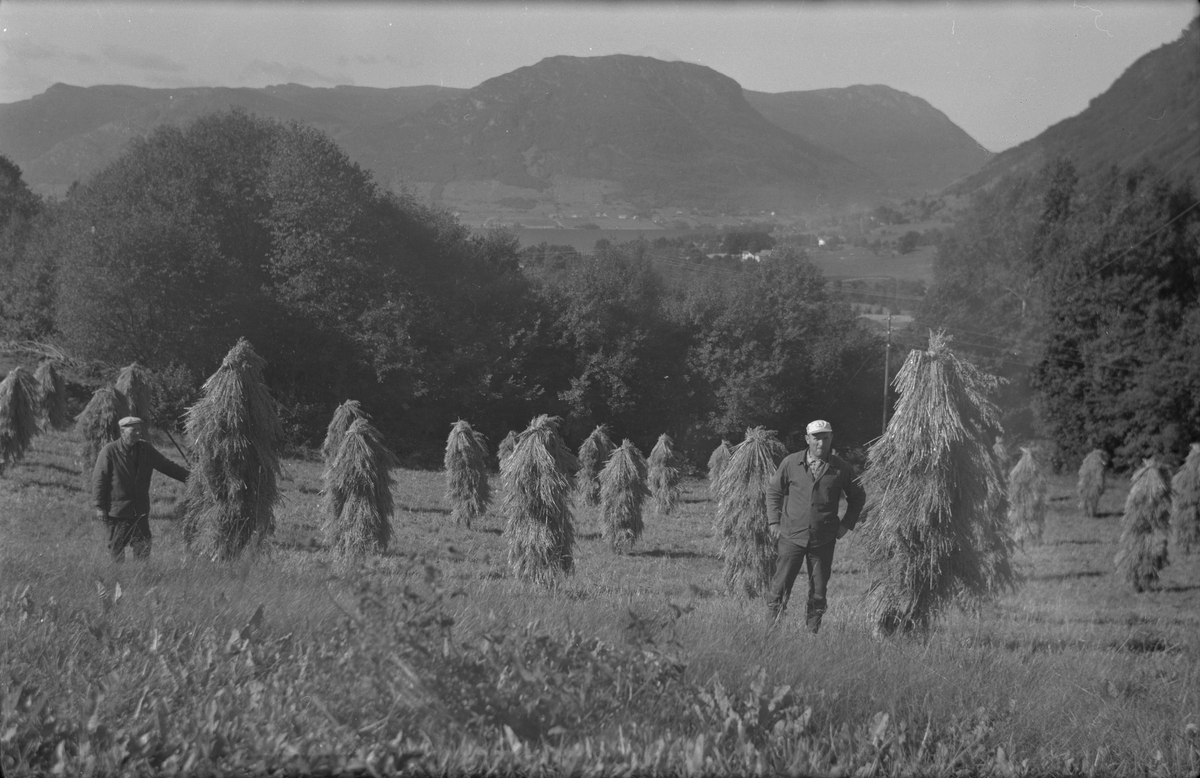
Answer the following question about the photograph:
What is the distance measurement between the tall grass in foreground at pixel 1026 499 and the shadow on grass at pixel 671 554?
39.7 ft

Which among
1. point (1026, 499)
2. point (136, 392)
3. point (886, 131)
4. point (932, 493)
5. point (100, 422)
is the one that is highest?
point (886, 131)

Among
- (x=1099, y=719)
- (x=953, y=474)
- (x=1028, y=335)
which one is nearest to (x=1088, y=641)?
(x=953, y=474)

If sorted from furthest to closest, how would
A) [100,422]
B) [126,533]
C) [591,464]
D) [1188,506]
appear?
[591,464] → [1188,506] → [100,422] → [126,533]

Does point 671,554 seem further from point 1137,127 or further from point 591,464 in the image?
point 1137,127

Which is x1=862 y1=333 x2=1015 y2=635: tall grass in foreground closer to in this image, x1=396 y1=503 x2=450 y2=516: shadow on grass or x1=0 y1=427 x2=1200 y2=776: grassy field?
x1=0 y1=427 x2=1200 y2=776: grassy field

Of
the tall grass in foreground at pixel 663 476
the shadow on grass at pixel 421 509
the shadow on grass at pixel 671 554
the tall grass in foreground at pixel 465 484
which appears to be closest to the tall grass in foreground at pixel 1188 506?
the tall grass in foreground at pixel 663 476

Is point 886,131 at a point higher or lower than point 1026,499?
higher

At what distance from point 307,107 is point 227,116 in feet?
69.2

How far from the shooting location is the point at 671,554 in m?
23.3

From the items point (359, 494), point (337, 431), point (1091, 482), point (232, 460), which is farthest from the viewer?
point (1091, 482)

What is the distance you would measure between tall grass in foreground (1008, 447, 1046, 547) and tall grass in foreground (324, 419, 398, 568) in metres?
21.5

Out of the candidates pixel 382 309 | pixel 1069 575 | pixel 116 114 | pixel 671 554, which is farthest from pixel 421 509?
pixel 116 114

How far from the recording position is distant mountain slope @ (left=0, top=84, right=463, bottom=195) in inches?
1419

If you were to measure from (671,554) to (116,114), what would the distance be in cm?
3702
